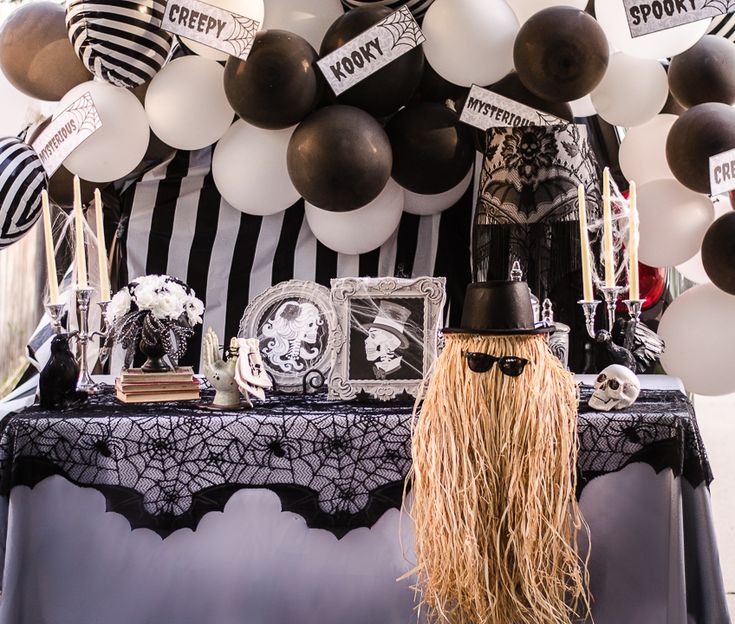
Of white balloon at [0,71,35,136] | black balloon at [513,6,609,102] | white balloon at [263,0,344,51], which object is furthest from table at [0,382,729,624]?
white balloon at [0,71,35,136]

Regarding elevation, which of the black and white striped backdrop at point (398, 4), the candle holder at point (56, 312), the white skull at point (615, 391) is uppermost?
the black and white striped backdrop at point (398, 4)

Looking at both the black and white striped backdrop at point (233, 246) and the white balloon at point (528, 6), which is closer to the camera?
the white balloon at point (528, 6)

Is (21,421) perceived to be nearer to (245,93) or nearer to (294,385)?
(294,385)

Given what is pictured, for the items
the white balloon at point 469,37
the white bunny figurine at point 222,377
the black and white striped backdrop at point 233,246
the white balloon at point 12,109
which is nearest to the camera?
the white bunny figurine at point 222,377

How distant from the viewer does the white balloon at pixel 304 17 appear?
90.7 inches

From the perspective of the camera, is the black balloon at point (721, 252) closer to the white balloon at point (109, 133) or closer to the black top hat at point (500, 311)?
the black top hat at point (500, 311)

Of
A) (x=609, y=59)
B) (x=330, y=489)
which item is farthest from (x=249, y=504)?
(x=609, y=59)

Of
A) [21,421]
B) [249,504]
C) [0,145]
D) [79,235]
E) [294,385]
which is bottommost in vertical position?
[249,504]

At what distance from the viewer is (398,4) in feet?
7.55

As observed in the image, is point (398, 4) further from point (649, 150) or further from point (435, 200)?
point (649, 150)

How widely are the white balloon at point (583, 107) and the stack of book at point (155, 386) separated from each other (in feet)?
4.64

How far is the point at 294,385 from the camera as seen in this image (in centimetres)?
196

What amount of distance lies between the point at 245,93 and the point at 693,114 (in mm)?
1227

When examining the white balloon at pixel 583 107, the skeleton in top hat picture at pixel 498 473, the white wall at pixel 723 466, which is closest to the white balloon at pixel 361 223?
the white balloon at pixel 583 107
